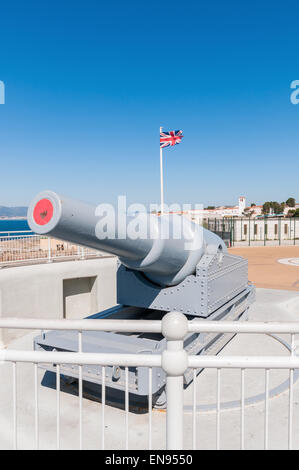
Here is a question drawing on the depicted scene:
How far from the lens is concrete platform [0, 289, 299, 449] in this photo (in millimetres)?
3248

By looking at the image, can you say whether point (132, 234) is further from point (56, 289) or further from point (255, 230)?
point (255, 230)

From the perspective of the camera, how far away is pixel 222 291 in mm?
5203

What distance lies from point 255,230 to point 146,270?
77.6 feet

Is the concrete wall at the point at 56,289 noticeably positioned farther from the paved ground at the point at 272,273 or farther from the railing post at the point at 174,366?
the railing post at the point at 174,366

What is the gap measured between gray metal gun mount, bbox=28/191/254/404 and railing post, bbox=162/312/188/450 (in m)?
1.29

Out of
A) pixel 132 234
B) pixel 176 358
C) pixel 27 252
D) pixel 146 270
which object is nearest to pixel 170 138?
pixel 27 252

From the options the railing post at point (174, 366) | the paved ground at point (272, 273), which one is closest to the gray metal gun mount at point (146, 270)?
the railing post at point (174, 366)

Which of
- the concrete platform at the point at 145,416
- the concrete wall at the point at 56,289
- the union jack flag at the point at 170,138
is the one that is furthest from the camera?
the union jack flag at the point at 170,138

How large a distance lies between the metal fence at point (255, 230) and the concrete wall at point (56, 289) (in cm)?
1529

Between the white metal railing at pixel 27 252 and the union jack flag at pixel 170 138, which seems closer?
the white metal railing at pixel 27 252

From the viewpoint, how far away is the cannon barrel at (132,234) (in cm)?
265

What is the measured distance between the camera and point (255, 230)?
26.5 m
